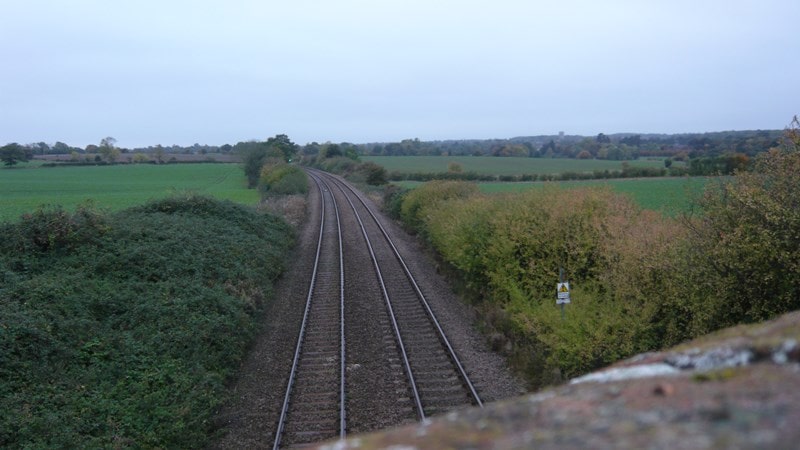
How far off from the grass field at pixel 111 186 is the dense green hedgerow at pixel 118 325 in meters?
22.9

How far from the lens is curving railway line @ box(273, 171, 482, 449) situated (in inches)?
447

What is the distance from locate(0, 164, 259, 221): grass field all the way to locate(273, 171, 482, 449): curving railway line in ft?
82.3

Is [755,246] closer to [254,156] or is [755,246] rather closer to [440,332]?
[440,332]

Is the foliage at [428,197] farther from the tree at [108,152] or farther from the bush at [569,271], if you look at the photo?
the tree at [108,152]

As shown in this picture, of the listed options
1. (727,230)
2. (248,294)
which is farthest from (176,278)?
(727,230)

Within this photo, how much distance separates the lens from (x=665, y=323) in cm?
1165

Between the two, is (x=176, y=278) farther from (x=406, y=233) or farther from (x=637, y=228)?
(x=406, y=233)

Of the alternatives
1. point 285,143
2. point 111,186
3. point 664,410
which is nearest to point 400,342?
point 664,410

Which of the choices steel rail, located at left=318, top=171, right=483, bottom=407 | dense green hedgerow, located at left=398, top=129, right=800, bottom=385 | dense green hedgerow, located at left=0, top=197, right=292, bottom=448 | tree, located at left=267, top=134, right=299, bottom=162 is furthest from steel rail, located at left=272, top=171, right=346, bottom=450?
tree, located at left=267, top=134, right=299, bottom=162

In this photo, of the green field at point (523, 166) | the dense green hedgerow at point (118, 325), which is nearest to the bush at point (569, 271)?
the dense green hedgerow at point (118, 325)

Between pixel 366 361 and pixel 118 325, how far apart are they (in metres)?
6.43

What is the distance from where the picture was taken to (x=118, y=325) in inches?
574

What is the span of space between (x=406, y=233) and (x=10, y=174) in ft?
252

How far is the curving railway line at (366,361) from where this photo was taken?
11344 mm
